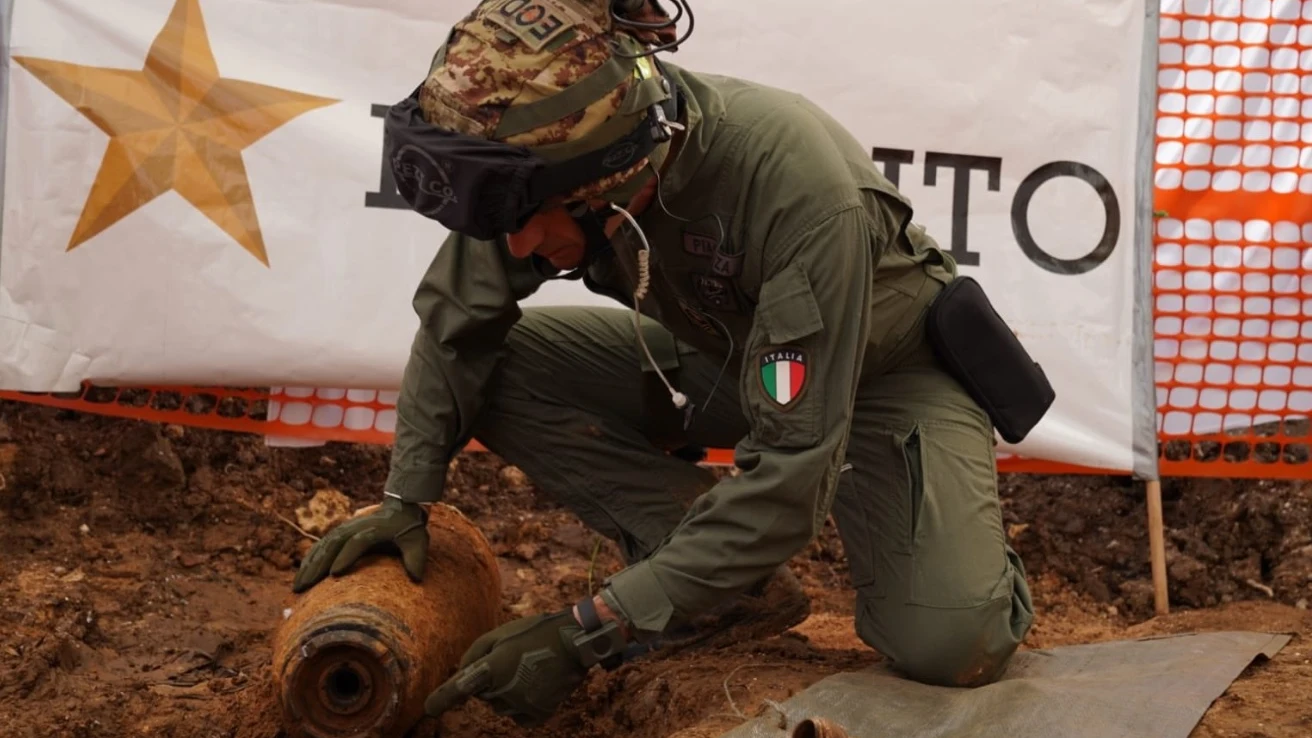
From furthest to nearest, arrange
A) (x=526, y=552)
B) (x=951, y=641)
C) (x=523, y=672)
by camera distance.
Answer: (x=526, y=552) < (x=951, y=641) < (x=523, y=672)

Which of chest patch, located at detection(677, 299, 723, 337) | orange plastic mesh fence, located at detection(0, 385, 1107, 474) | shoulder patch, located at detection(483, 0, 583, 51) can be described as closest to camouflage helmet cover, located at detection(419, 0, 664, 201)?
shoulder patch, located at detection(483, 0, 583, 51)

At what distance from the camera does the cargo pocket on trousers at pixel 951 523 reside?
→ 2932mm

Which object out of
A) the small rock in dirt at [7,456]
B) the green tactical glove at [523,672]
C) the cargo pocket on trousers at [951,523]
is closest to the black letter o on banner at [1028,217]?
the cargo pocket on trousers at [951,523]

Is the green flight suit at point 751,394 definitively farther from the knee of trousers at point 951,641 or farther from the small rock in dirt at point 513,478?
the small rock in dirt at point 513,478

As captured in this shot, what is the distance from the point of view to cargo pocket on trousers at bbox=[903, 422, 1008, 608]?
2932 mm

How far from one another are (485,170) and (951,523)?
1.29 m

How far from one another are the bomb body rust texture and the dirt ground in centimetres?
22

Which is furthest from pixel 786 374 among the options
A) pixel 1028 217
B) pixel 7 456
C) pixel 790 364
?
pixel 7 456

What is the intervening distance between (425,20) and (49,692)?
209 cm

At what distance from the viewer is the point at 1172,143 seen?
4219mm

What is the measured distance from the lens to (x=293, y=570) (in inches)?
161

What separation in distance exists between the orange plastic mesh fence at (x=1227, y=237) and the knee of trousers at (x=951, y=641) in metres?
1.37

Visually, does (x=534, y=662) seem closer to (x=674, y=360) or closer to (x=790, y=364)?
(x=790, y=364)

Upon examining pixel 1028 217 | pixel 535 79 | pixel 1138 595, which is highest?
pixel 535 79
